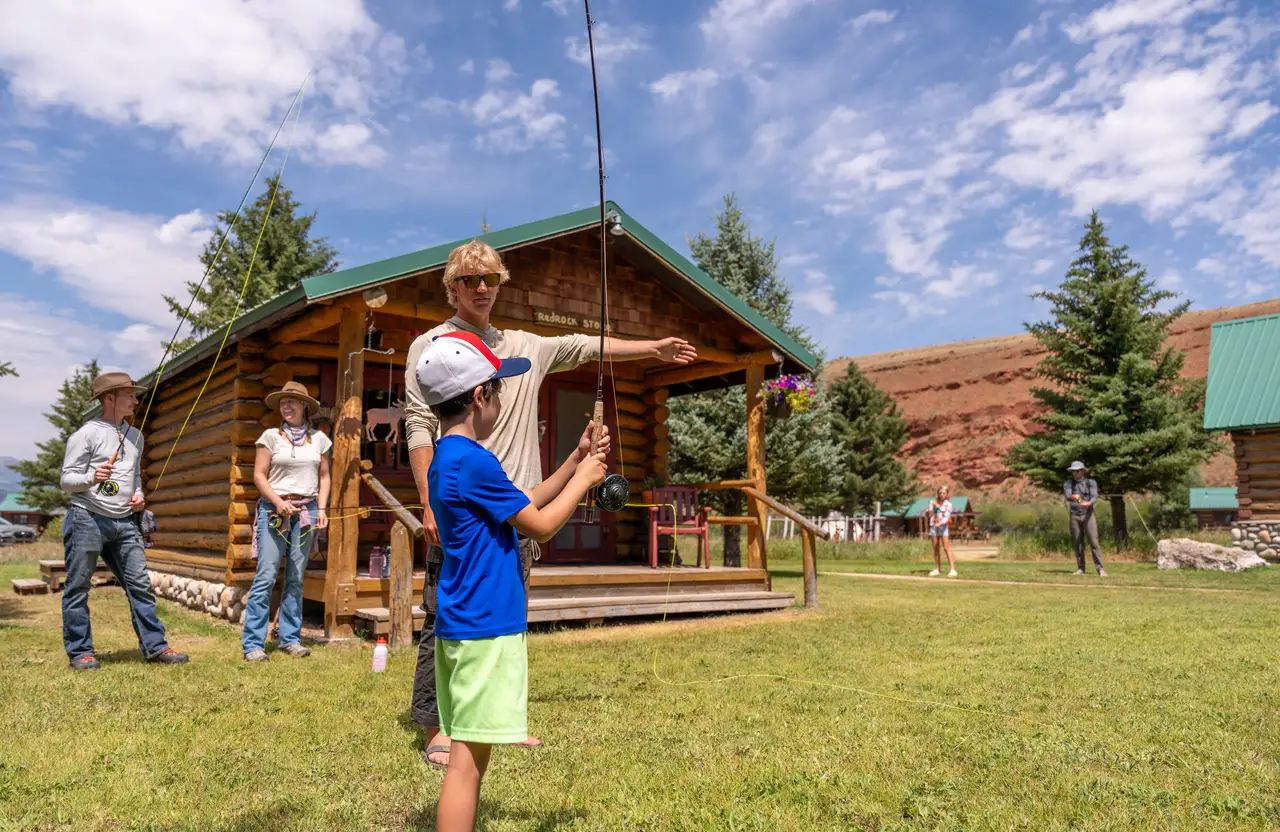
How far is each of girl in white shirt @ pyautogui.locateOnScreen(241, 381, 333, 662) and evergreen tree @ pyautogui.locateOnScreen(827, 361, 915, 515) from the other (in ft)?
111

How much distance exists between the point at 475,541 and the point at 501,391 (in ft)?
4.10

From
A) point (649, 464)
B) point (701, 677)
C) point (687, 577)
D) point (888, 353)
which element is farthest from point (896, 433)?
point (888, 353)

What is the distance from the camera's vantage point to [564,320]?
10.0m

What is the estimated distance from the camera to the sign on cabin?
9876mm

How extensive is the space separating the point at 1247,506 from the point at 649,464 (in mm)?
15743

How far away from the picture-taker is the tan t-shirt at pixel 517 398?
12.9 ft

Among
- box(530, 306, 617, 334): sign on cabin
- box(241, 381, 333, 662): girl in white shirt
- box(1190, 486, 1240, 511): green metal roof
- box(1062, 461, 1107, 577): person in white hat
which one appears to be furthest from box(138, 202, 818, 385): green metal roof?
box(1190, 486, 1240, 511): green metal roof

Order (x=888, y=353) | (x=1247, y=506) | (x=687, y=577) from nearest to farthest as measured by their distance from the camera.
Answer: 1. (x=687, y=577)
2. (x=1247, y=506)
3. (x=888, y=353)

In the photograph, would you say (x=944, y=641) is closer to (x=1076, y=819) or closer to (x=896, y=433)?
(x=1076, y=819)

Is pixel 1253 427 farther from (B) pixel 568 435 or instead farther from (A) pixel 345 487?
(A) pixel 345 487

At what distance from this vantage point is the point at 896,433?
40875 mm

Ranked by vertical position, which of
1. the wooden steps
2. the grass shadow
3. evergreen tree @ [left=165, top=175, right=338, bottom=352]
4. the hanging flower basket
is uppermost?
evergreen tree @ [left=165, top=175, right=338, bottom=352]

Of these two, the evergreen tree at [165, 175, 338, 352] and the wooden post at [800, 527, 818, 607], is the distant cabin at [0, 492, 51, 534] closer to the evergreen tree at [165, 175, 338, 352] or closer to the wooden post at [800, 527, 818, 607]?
the evergreen tree at [165, 175, 338, 352]

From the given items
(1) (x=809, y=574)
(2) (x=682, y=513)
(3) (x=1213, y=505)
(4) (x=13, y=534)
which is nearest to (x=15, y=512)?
(4) (x=13, y=534)
